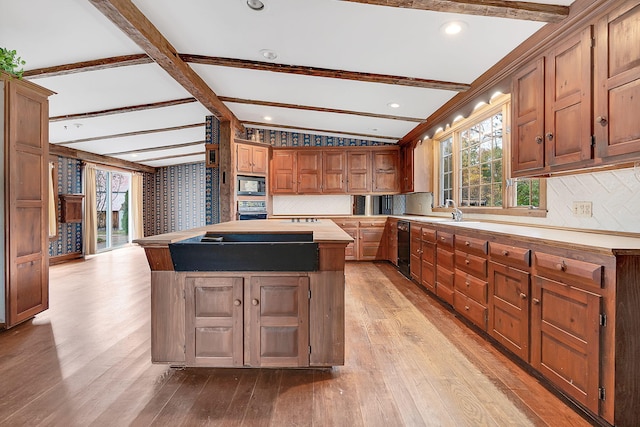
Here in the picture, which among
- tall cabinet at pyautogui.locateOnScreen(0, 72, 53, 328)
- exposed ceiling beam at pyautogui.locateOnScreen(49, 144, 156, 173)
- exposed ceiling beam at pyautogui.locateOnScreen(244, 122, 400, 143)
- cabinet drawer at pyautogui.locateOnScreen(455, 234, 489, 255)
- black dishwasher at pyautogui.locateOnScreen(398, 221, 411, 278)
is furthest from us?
exposed ceiling beam at pyautogui.locateOnScreen(49, 144, 156, 173)

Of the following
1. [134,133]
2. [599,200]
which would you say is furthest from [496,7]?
[134,133]

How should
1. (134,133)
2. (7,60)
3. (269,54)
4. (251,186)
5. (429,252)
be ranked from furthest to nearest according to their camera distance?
1. (134,133)
2. (251,186)
3. (429,252)
4. (269,54)
5. (7,60)

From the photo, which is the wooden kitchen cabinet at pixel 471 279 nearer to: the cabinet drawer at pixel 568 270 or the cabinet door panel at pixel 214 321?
the cabinet drawer at pixel 568 270

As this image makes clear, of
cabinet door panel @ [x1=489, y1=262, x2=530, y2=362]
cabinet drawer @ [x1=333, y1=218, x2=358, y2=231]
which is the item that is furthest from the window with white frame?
cabinet drawer @ [x1=333, y1=218, x2=358, y2=231]

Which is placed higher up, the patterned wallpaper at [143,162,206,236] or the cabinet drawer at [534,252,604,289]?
the patterned wallpaper at [143,162,206,236]

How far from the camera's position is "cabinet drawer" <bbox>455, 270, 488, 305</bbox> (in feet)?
8.63

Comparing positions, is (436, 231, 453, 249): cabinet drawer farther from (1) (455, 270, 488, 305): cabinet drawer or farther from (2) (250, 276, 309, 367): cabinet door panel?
(2) (250, 276, 309, 367): cabinet door panel

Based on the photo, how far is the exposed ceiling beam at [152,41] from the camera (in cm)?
231

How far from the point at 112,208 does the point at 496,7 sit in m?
9.24

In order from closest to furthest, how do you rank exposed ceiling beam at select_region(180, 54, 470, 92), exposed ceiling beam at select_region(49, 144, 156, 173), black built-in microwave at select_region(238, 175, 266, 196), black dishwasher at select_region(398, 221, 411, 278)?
exposed ceiling beam at select_region(180, 54, 470, 92) < black dishwasher at select_region(398, 221, 411, 278) < black built-in microwave at select_region(238, 175, 266, 196) < exposed ceiling beam at select_region(49, 144, 156, 173)

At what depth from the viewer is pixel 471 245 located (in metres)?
2.81

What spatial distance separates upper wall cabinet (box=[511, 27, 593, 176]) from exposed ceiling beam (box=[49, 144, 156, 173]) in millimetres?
7604

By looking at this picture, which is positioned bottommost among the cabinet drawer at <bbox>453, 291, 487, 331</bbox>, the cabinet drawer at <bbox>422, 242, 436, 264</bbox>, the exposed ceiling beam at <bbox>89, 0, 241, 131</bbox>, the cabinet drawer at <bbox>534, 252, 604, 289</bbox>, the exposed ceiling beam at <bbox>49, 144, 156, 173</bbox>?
the cabinet drawer at <bbox>453, 291, 487, 331</bbox>

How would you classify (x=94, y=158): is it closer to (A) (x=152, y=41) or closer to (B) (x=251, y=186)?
(B) (x=251, y=186)
